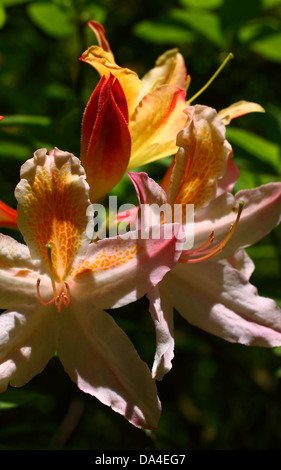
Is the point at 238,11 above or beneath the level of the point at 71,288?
above

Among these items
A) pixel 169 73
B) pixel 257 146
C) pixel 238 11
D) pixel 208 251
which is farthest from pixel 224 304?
pixel 238 11

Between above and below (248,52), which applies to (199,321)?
below

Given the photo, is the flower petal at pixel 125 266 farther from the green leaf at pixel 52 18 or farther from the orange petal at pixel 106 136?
the green leaf at pixel 52 18

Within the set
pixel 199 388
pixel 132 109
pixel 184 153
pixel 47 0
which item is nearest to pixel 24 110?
pixel 47 0

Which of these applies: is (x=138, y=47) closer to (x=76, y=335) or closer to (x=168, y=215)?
(x=168, y=215)

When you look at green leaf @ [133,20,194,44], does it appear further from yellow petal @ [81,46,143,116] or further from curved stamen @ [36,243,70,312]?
curved stamen @ [36,243,70,312]

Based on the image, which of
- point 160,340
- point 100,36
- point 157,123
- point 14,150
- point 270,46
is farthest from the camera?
point 270,46

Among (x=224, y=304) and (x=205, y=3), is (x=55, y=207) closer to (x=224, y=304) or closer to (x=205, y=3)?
(x=224, y=304)

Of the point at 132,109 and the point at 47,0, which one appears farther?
the point at 47,0
